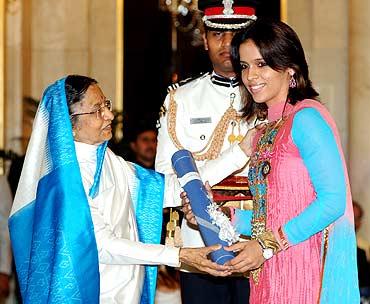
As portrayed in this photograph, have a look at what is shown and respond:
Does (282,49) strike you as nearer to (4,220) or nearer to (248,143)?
(248,143)

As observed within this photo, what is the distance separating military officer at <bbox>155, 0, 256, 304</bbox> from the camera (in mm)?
6070

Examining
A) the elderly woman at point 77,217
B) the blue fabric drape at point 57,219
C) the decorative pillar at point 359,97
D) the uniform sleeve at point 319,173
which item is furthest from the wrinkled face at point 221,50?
the decorative pillar at point 359,97

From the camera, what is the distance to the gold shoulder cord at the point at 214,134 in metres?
6.12

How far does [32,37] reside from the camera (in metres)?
10.2

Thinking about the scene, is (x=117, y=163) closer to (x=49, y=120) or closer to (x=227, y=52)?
(x=49, y=120)

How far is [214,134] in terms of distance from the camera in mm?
6152

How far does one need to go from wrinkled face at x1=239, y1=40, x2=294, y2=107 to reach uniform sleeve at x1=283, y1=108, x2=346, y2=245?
0.22 metres

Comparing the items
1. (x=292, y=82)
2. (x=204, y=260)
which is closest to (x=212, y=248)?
(x=204, y=260)

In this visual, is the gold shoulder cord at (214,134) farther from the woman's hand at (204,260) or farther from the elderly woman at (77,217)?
the woman's hand at (204,260)

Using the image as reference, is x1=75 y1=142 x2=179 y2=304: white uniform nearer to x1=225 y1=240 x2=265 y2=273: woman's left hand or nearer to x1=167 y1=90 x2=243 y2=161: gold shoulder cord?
x1=225 y1=240 x2=265 y2=273: woman's left hand

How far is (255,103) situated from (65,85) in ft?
2.60

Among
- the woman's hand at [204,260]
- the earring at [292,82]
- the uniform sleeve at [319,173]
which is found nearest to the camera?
the uniform sleeve at [319,173]

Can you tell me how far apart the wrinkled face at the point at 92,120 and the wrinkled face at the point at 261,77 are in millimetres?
735

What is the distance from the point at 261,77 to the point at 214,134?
123 cm
